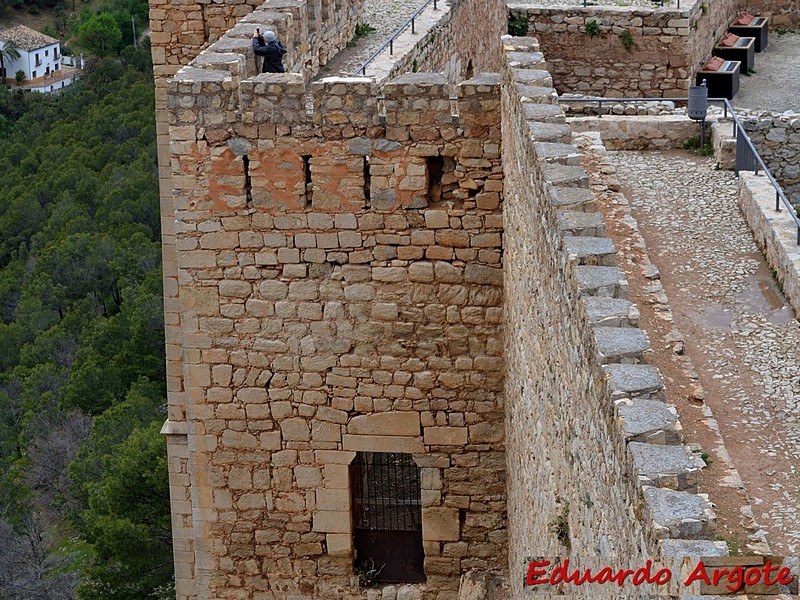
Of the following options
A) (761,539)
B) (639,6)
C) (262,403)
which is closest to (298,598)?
(262,403)

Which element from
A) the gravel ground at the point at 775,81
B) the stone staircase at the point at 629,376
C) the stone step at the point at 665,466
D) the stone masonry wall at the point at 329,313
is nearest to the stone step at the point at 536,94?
the stone staircase at the point at 629,376

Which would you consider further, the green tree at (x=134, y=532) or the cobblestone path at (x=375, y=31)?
the green tree at (x=134, y=532)

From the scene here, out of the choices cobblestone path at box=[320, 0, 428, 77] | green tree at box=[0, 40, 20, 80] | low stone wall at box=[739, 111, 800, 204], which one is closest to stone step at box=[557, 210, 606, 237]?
cobblestone path at box=[320, 0, 428, 77]

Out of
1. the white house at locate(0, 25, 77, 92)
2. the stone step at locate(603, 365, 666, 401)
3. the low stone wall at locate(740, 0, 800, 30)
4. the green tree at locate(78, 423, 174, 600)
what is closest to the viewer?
the stone step at locate(603, 365, 666, 401)

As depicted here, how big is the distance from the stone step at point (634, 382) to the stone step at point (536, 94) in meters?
3.37

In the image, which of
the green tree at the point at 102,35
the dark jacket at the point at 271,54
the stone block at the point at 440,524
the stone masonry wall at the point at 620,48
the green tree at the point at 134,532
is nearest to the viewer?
the dark jacket at the point at 271,54

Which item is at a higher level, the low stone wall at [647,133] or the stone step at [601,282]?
the low stone wall at [647,133]

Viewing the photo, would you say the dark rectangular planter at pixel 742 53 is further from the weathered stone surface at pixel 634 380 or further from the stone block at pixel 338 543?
the weathered stone surface at pixel 634 380

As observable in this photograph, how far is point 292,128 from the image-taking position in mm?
9820

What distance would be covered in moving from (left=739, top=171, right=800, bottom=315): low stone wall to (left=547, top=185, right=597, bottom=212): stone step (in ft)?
4.61

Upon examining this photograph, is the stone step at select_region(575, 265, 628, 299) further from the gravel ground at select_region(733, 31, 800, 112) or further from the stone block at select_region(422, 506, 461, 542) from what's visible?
the gravel ground at select_region(733, 31, 800, 112)

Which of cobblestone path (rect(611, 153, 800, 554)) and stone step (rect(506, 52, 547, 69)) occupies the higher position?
stone step (rect(506, 52, 547, 69))

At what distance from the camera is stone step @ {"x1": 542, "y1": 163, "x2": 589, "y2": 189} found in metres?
7.25

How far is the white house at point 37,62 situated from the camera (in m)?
83.2
